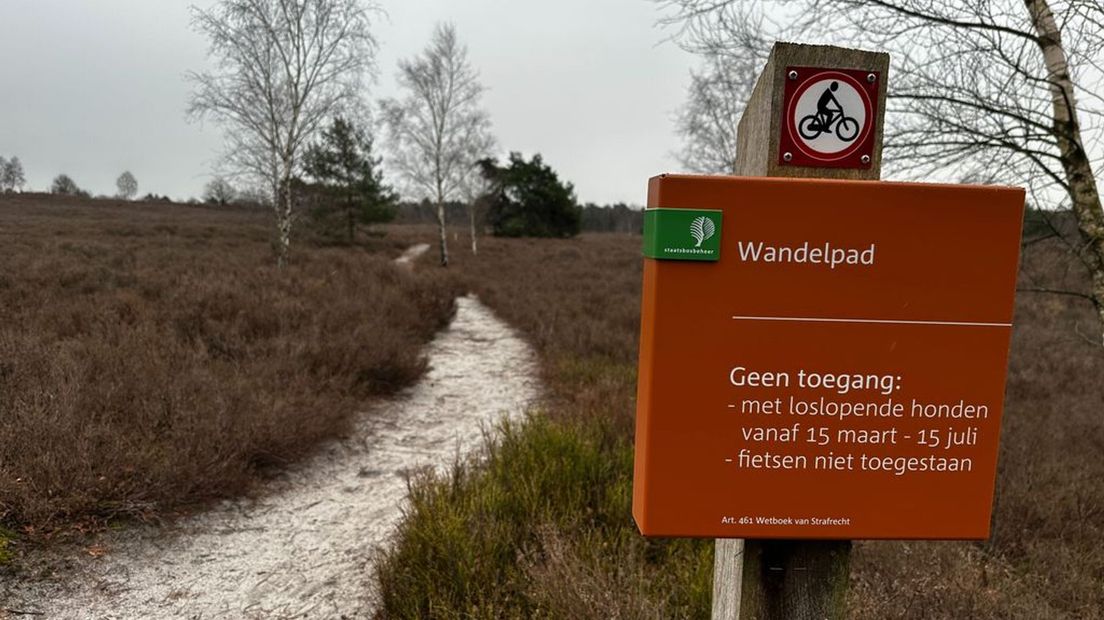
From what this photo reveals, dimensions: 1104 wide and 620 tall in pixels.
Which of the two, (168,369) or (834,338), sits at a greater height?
(834,338)

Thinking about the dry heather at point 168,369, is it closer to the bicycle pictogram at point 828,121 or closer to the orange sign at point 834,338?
the orange sign at point 834,338

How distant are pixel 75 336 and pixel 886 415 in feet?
24.2

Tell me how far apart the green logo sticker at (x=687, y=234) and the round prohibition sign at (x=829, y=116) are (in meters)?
0.34

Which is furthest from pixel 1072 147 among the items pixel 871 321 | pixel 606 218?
pixel 606 218

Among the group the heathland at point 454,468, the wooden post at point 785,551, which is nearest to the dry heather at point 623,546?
the heathland at point 454,468

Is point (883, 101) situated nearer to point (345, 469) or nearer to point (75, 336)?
point (345, 469)

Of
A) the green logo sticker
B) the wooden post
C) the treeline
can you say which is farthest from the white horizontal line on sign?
the treeline

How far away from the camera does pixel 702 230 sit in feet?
4.13

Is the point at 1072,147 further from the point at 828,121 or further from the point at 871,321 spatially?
the point at 871,321

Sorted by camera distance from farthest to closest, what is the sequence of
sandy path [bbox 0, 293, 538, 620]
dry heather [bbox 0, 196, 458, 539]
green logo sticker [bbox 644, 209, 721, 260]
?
dry heather [bbox 0, 196, 458, 539]
sandy path [bbox 0, 293, 538, 620]
green logo sticker [bbox 644, 209, 721, 260]

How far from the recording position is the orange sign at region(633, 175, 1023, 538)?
1.27 meters

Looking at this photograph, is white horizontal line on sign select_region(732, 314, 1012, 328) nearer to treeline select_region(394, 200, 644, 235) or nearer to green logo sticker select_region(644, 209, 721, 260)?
green logo sticker select_region(644, 209, 721, 260)

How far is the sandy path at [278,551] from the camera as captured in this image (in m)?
2.92

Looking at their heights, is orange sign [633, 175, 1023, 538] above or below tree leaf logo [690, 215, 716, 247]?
below
